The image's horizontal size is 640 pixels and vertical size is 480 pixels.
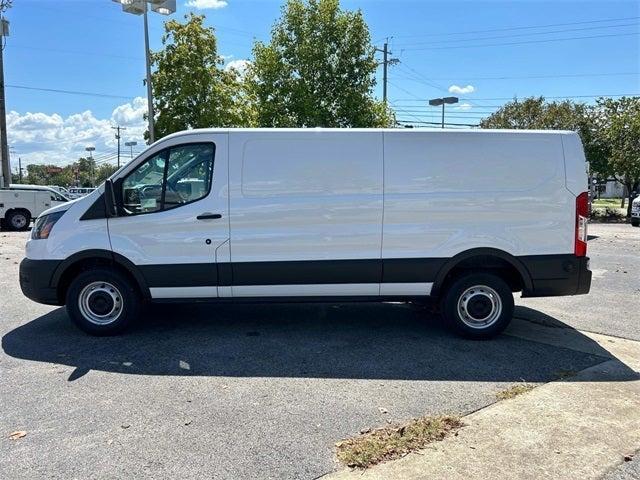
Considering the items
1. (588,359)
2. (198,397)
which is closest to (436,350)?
(588,359)

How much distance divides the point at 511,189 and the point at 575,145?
2.57 feet

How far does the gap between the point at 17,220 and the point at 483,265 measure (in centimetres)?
1962

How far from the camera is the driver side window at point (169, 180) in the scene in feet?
18.3

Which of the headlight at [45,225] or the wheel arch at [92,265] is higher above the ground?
the headlight at [45,225]

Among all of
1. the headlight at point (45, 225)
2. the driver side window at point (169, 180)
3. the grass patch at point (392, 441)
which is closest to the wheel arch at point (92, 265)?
the headlight at point (45, 225)

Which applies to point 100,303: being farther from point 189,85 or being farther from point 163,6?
point 189,85

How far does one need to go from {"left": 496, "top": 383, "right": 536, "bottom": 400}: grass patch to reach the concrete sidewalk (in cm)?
7

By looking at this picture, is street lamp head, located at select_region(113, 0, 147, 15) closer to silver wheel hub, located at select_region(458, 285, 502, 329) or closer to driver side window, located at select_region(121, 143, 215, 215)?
driver side window, located at select_region(121, 143, 215, 215)

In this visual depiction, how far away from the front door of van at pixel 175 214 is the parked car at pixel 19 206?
16271 mm

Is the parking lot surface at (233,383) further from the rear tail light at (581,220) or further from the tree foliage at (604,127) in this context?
the tree foliage at (604,127)

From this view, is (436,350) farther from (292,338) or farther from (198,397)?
(198,397)

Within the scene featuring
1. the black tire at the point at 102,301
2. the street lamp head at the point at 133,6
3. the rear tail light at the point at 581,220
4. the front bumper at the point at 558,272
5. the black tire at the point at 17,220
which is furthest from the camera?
the black tire at the point at 17,220

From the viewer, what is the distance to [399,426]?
3.73 m

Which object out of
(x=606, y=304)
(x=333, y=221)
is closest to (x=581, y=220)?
(x=333, y=221)
